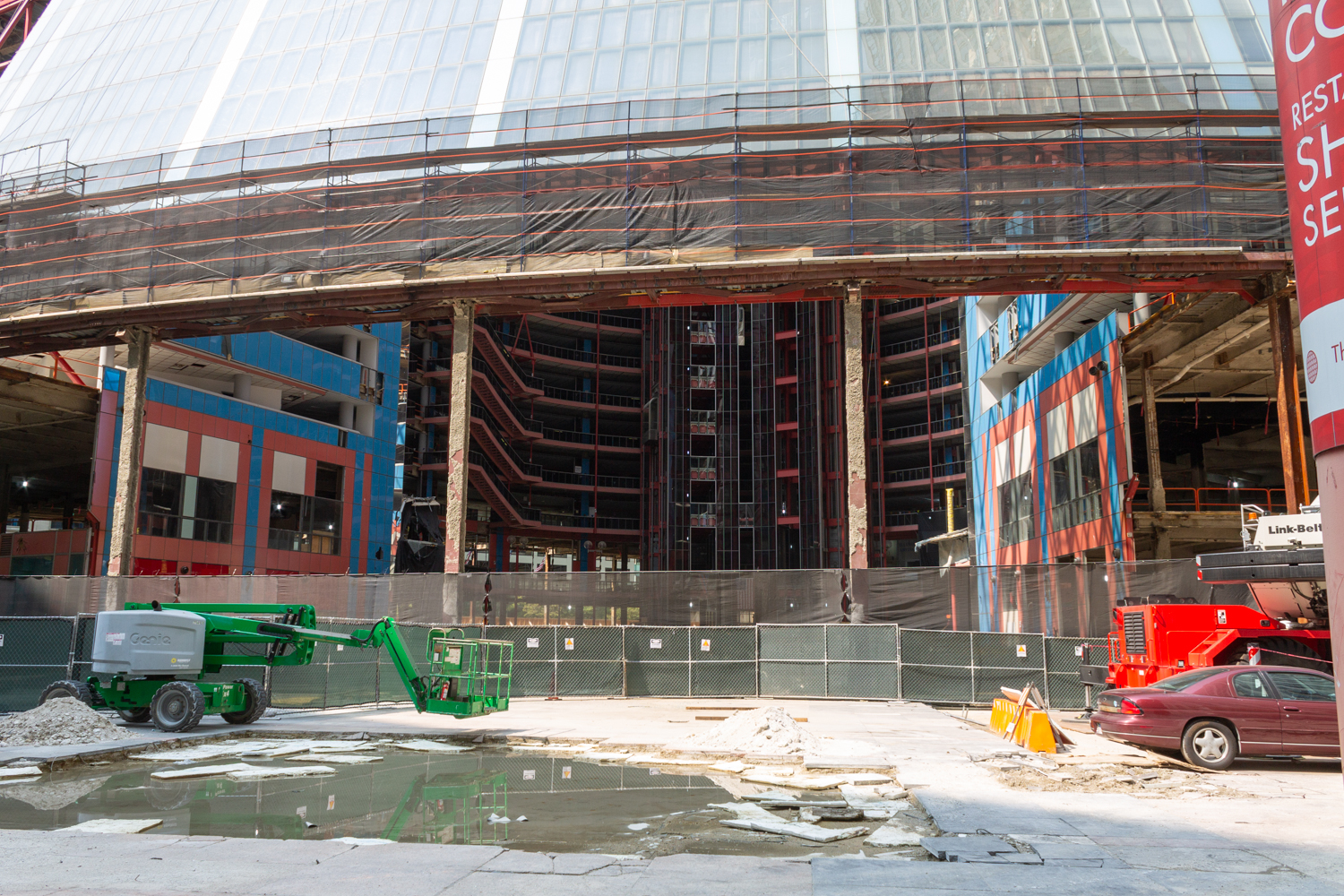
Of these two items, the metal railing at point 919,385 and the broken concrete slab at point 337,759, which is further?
the metal railing at point 919,385

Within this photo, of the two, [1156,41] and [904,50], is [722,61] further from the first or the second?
[1156,41]

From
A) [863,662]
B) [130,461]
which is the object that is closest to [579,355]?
[130,461]

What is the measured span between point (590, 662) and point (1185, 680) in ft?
46.4

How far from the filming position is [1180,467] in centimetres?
4016

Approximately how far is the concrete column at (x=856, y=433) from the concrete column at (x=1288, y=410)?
425 inches

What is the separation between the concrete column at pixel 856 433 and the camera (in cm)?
2822

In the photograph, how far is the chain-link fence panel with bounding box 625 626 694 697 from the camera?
24641 mm

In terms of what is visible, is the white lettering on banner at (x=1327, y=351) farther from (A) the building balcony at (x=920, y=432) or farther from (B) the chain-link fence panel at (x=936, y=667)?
(A) the building balcony at (x=920, y=432)

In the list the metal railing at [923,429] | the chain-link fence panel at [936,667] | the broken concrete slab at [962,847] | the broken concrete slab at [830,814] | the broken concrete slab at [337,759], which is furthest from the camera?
the metal railing at [923,429]

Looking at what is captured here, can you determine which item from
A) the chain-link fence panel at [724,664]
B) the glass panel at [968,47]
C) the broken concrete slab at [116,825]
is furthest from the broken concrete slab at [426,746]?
the glass panel at [968,47]

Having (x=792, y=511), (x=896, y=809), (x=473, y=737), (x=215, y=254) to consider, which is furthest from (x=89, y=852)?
(x=792, y=511)

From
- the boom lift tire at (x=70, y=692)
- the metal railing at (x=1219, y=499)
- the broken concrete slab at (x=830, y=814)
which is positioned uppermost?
the metal railing at (x=1219, y=499)

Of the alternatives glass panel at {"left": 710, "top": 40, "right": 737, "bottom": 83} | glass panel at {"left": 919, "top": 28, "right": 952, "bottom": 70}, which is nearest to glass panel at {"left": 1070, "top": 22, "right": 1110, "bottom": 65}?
glass panel at {"left": 919, "top": 28, "right": 952, "bottom": 70}

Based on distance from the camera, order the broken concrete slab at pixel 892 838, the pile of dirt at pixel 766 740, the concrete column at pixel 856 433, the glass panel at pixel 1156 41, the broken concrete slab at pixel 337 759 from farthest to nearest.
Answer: the glass panel at pixel 1156 41
the concrete column at pixel 856 433
the pile of dirt at pixel 766 740
the broken concrete slab at pixel 337 759
the broken concrete slab at pixel 892 838
